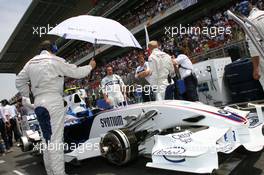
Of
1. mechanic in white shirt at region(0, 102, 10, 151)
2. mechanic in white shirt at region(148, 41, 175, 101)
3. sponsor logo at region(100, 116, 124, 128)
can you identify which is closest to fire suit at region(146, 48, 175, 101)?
mechanic in white shirt at region(148, 41, 175, 101)

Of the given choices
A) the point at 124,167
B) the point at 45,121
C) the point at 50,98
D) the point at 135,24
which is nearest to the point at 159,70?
the point at 124,167

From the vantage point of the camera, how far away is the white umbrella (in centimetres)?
427

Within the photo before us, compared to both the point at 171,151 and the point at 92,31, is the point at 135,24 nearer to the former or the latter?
the point at 92,31

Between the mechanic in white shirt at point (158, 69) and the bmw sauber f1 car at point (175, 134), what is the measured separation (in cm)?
137

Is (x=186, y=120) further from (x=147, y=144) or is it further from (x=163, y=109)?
(x=147, y=144)

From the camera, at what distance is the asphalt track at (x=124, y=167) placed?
3170 mm

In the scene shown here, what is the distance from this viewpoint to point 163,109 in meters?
3.70

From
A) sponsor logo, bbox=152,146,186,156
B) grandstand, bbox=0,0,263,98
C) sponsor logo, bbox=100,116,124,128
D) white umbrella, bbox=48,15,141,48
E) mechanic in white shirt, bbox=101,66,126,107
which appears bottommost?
sponsor logo, bbox=152,146,186,156

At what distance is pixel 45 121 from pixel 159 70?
2.36 metres

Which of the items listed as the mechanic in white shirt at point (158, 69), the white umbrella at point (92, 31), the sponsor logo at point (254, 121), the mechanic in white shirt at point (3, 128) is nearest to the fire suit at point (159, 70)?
the mechanic in white shirt at point (158, 69)

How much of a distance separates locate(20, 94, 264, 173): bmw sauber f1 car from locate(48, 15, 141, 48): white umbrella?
1.06 meters

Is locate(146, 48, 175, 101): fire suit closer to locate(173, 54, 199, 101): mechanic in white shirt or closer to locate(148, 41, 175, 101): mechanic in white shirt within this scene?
locate(148, 41, 175, 101): mechanic in white shirt

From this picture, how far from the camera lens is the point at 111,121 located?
4387mm

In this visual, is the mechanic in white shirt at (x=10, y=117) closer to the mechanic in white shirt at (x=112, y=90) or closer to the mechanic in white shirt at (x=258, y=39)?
the mechanic in white shirt at (x=112, y=90)
